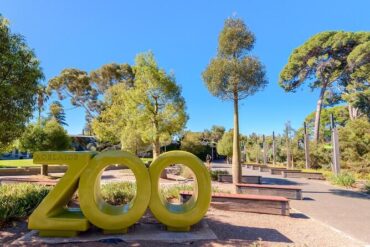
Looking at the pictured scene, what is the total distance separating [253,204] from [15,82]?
7.41m

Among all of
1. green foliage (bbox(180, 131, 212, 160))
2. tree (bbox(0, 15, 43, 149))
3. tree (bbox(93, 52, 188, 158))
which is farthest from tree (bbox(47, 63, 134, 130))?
tree (bbox(0, 15, 43, 149))

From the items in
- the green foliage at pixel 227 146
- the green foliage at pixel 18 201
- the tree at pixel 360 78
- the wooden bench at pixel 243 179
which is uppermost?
the tree at pixel 360 78

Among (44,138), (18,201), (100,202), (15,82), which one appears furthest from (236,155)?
(44,138)

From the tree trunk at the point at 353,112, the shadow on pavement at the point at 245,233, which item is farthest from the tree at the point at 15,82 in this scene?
the tree trunk at the point at 353,112

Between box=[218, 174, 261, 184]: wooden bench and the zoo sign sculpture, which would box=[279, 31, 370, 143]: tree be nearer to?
box=[218, 174, 261, 184]: wooden bench

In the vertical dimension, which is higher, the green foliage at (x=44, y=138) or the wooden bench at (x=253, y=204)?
the green foliage at (x=44, y=138)

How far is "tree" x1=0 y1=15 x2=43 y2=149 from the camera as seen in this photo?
679 centimetres

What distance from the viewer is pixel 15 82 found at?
7066 mm

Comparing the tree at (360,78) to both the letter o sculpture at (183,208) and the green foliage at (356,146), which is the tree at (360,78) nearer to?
the green foliage at (356,146)

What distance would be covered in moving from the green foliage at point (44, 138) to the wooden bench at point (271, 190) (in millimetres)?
12118

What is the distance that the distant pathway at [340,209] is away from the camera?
6617 millimetres

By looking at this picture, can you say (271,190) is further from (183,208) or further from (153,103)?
(153,103)

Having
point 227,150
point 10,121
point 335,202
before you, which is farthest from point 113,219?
point 227,150

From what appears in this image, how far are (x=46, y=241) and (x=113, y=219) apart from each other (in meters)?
1.29
